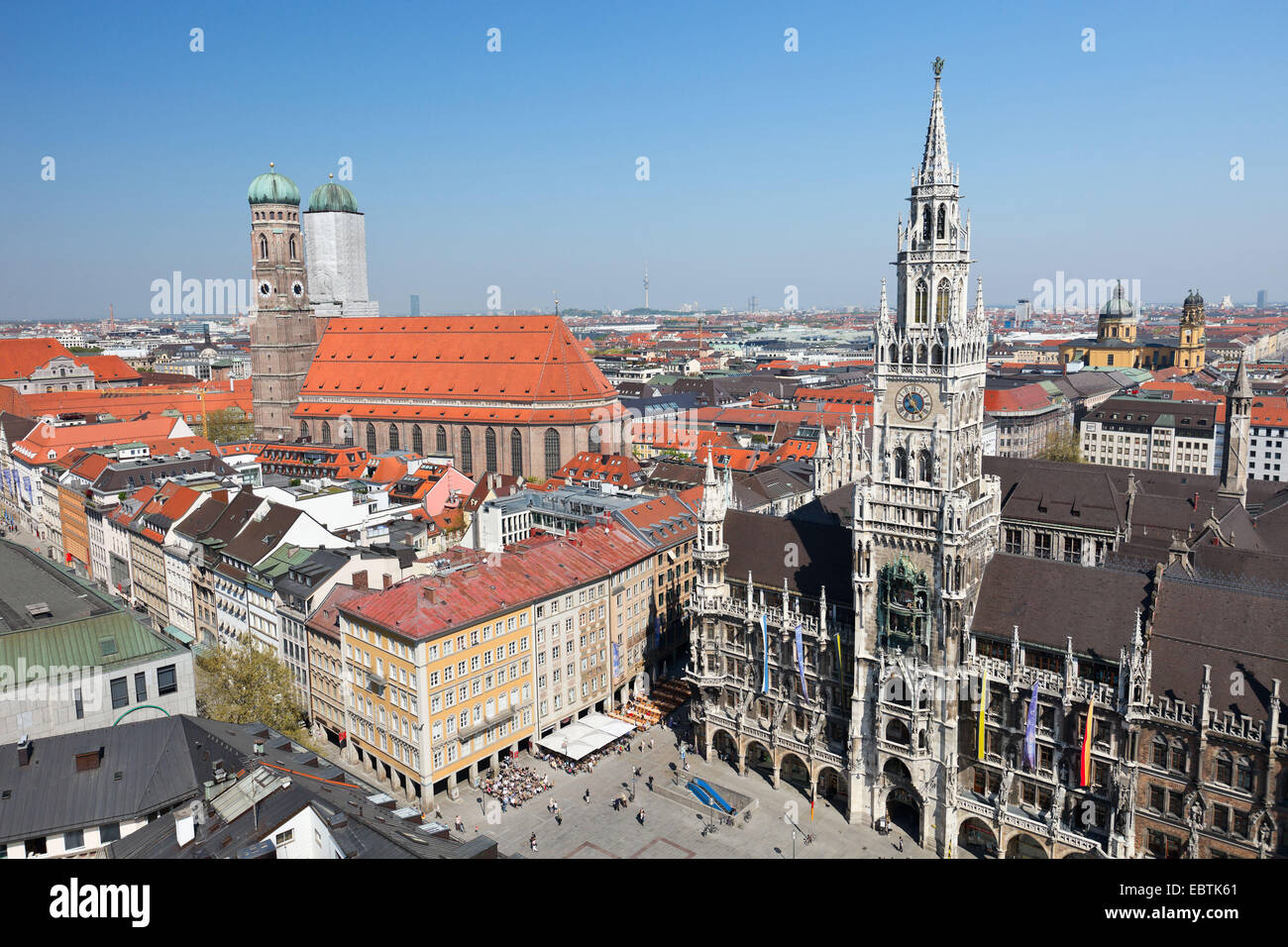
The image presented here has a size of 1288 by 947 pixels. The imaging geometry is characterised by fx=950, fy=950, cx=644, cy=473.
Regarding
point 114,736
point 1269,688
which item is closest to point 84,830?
point 114,736

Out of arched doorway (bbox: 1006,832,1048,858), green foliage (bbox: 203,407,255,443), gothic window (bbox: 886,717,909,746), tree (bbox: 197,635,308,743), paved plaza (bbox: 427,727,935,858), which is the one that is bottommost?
paved plaza (bbox: 427,727,935,858)

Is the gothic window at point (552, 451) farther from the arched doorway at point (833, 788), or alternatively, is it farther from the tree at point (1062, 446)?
the arched doorway at point (833, 788)

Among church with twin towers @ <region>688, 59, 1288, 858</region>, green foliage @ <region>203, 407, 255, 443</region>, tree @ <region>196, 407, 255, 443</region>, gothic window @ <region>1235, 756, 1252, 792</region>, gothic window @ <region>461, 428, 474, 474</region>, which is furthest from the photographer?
green foliage @ <region>203, 407, 255, 443</region>

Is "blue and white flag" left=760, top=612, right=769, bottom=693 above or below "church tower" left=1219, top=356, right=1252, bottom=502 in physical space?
below

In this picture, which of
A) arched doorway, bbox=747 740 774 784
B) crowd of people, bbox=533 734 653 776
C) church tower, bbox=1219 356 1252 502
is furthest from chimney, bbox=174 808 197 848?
church tower, bbox=1219 356 1252 502

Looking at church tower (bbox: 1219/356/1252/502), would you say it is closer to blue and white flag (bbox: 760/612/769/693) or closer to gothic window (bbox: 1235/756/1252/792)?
gothic window (bbox: 1235/756/1252/792)

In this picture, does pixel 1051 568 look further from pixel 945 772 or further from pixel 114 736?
pixel 114 736

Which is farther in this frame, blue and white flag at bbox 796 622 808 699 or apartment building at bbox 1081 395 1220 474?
apartment building at bbox 1081 395 1220 474
